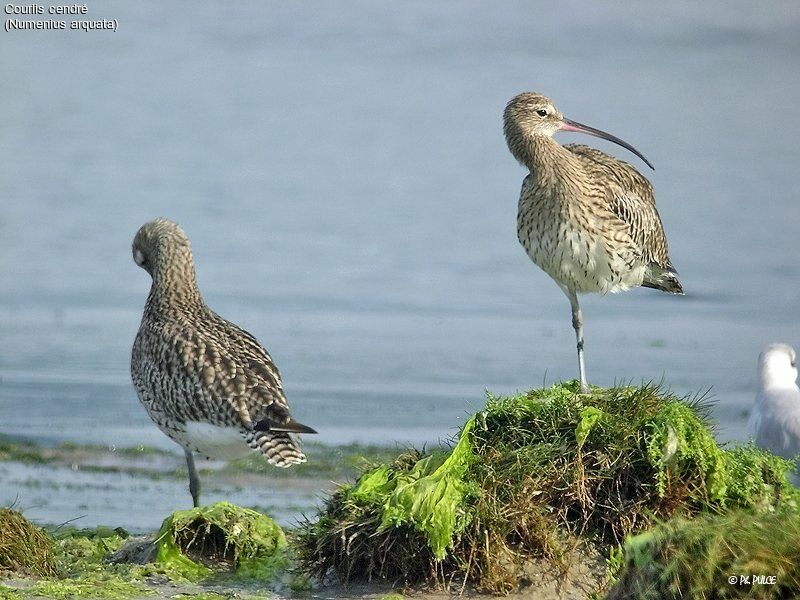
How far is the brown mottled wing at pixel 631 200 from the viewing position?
9.52 metres

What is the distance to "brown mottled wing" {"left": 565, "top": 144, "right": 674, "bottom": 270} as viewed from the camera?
31.2 feet

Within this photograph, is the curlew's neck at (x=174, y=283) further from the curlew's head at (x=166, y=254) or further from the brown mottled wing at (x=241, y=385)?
the brown mottled wing at (x=241, y=385)

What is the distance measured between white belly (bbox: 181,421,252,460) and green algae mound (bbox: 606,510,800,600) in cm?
369

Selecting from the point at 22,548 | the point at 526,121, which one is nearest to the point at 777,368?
the point at 526,121

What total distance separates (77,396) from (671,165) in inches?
393

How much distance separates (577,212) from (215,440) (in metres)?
2.54

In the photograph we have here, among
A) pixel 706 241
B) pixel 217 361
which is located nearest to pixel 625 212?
pixel 217 361

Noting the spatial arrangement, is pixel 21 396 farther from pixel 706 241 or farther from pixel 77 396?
pixel 706 241

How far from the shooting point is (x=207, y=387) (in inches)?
329

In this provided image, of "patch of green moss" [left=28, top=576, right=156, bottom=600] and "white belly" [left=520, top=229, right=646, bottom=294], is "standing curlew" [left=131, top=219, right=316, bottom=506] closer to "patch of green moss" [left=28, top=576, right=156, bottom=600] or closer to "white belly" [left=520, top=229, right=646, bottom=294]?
"patch of green moss" [left=28, top=576, right=156, bottom=600]

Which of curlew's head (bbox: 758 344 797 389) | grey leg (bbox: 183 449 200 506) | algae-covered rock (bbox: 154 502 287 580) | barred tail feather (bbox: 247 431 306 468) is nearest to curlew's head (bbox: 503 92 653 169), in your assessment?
curlew's head (bbox: 758 344 797 389)

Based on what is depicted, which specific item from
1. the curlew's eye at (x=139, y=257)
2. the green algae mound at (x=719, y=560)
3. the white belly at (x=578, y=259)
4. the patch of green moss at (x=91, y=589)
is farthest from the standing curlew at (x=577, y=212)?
the green algae mound at (x=719, y=560)

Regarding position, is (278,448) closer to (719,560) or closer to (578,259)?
(578,259)

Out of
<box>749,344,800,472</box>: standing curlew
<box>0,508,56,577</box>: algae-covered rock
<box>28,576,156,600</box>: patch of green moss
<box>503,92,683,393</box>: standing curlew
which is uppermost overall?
<box>503,92,683,393</box>: standing curlew
